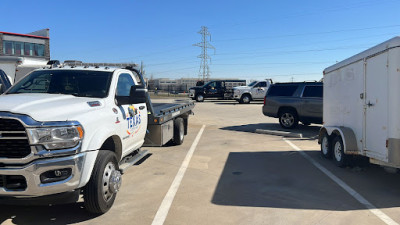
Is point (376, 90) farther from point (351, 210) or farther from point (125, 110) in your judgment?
point (125, 110)

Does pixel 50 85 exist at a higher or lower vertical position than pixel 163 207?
higher

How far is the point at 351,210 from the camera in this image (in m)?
4.57

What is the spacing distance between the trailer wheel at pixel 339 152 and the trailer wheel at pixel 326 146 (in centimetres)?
28

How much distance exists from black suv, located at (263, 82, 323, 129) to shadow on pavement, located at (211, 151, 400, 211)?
560 centimetres

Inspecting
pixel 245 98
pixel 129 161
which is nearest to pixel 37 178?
pixel 129 161

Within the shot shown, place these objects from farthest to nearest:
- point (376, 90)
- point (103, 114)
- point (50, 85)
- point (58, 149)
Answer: point (376, 90) < point (50, 85) < point (103, 114) < point (58, 149)

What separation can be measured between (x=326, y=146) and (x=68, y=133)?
6449mm

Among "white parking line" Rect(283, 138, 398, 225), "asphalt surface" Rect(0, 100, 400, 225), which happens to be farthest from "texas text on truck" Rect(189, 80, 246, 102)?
"white parking line" Rect(283, 138, 398, 225)

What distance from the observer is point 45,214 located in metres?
4.38

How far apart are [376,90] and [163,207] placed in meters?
4.17

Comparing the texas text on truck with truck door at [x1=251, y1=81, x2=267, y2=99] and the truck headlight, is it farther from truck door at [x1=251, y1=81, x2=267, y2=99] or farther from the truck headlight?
the truck headlight

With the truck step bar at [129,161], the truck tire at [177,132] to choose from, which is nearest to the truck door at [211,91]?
the truck tire at [177,132]

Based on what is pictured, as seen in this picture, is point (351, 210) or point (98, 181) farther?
point (351, 210)

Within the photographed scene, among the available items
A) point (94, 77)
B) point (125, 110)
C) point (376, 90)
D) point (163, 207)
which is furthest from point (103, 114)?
point (376, 90)
